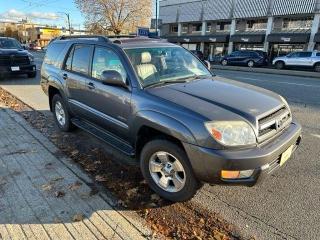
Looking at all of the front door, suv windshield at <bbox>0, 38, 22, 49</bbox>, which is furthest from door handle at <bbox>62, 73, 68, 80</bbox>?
suv windshield at <bbox>0, 38, 22, 49</bbox>

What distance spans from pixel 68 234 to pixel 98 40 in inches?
113

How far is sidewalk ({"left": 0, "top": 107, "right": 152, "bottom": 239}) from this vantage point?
2959 millimetres

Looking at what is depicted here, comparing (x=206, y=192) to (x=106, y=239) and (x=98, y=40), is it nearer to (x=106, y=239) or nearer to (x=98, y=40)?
(x=106, y=239)

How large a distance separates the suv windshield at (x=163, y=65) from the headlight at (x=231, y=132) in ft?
3.91

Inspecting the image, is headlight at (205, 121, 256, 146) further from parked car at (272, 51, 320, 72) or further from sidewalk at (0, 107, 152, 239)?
parked car at (272, 51, 320, 72)

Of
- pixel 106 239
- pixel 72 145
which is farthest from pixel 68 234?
pixel 72 145

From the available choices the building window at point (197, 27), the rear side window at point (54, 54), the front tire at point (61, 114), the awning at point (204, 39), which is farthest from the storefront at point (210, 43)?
the front tire at point (61, 114)

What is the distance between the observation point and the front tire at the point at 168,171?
3240 millimetres

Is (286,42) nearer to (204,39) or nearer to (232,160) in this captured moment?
(204,39)

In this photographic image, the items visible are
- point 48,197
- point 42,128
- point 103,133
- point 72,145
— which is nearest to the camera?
point 48,197

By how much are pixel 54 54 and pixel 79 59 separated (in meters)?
1.26

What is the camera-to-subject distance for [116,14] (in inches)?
1785

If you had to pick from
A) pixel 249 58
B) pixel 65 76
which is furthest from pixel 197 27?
pixel 65 76

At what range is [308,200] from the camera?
3547mm
